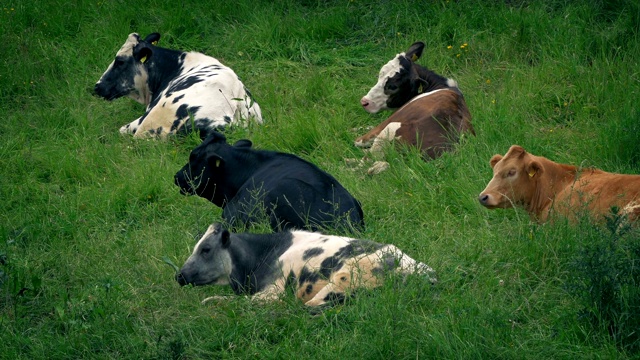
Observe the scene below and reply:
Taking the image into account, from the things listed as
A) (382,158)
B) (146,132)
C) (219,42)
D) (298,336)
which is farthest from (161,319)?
(219,42)

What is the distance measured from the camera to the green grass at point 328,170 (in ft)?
18.7

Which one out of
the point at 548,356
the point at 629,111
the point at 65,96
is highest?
the point at 548,356

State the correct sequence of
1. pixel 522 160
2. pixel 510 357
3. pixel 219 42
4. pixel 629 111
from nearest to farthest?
1. pixel 510 357
2. pixel 522 160
3. pixel 629 111
4. pixel 219 42

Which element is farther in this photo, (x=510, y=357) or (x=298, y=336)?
(x=298, y=336)

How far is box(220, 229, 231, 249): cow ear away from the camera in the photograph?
6.66m

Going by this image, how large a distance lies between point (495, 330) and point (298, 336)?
3.80 feet

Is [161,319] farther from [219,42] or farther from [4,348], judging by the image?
[219,42]

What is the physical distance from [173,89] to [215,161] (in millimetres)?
3216

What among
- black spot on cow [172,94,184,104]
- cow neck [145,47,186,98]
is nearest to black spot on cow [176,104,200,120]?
black spot on cow [172,94,184,104]

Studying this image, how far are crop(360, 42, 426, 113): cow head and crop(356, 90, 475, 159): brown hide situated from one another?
57 centimetres

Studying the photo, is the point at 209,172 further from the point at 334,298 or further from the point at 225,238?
the point at 334,298

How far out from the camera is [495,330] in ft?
18.0

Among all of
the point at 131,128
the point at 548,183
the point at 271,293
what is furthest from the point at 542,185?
the point at 131,128

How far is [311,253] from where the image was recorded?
6477mm
